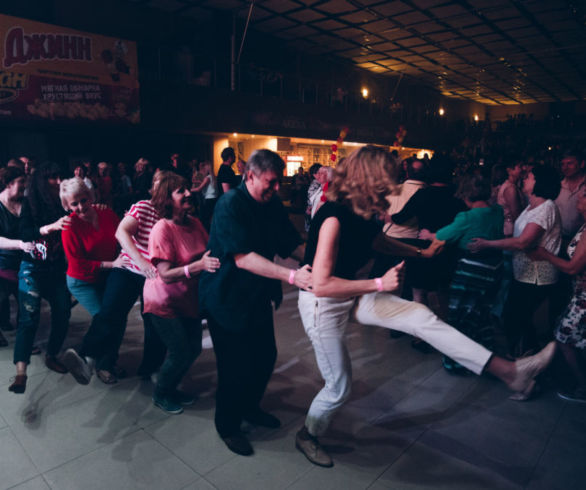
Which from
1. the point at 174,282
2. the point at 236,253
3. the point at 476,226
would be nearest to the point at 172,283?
the point at 174,282

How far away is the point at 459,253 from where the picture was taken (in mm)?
3486

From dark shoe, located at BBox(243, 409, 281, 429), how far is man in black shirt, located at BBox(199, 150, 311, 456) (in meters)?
0.20

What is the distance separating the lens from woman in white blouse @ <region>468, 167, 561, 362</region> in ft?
8.96

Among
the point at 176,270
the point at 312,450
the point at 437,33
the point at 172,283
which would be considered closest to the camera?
the point at 312,450

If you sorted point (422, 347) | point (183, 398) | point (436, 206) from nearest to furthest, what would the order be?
point (183, 398)
point (436, 206)
point (422, 347)

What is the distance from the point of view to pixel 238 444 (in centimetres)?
217

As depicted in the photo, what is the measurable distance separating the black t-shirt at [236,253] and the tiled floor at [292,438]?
0.81m

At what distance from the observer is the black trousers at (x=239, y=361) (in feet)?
6.75

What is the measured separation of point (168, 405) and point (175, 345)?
1.56 feet

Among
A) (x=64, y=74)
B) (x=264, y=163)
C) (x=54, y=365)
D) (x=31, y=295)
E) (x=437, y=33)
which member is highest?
(x=437, y=33)

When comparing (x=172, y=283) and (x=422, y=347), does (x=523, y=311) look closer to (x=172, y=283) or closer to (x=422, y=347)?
(x=422, y=347)

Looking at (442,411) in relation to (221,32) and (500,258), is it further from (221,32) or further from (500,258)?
(221,32)

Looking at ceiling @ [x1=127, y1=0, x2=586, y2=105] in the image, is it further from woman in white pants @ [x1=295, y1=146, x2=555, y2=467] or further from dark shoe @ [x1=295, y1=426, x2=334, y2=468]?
dark shoe @ [x1=295, y1=426, x2=334, y2=468]

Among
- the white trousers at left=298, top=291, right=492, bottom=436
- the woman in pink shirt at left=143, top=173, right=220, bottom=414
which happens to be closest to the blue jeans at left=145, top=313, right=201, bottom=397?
the woman in pink shirt at left=143, top=173, right=220, bottom=414
